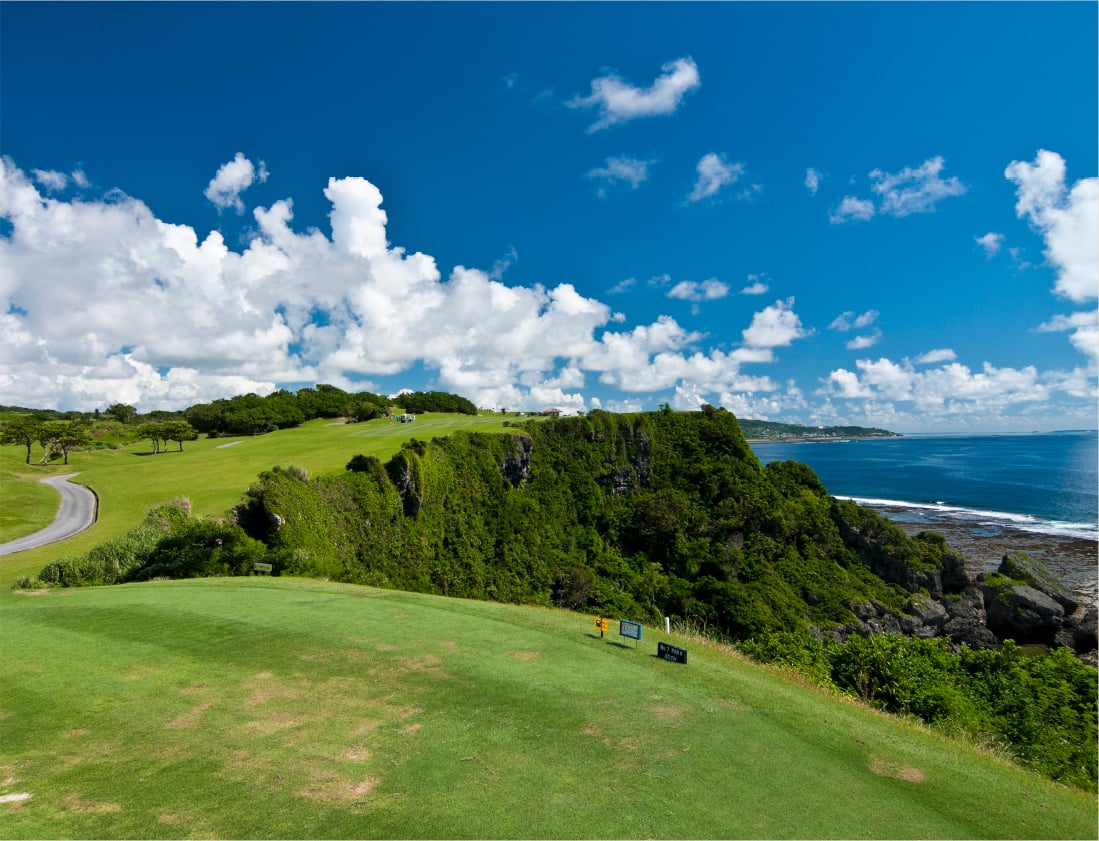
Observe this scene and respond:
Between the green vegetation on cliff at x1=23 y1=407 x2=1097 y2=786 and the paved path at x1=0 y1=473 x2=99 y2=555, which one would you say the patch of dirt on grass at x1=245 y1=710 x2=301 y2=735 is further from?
the paved path at x1=0 y1=473 x2=99 y2=555

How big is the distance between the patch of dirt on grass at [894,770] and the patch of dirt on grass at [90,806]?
10.1 metres

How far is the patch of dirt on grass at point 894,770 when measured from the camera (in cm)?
779

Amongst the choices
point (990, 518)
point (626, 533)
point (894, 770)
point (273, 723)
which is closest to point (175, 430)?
point (626, 533)

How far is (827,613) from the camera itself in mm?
43188

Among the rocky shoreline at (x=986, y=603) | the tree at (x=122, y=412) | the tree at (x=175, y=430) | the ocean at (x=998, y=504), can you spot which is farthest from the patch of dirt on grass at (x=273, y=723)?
the tree at (x=122, y=412)

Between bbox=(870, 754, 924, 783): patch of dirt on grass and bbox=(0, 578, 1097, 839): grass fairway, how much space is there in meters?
0.03

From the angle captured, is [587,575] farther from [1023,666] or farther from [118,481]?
[118,481]

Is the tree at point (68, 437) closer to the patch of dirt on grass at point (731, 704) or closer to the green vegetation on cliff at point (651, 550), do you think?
the green vegetation on cliff at point (651, 550)

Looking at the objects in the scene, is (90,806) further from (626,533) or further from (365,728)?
(626,533)

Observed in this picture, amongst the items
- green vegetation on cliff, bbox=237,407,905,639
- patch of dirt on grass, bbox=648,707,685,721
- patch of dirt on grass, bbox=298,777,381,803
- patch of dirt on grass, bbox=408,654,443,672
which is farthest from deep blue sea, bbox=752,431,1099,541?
patch of dirt on grass, bbox=298,777,381,803

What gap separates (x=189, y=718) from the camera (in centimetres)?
792

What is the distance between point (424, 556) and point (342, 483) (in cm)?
881

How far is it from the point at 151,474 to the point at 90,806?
125 ft

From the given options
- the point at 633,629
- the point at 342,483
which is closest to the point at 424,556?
the point at 342,483
